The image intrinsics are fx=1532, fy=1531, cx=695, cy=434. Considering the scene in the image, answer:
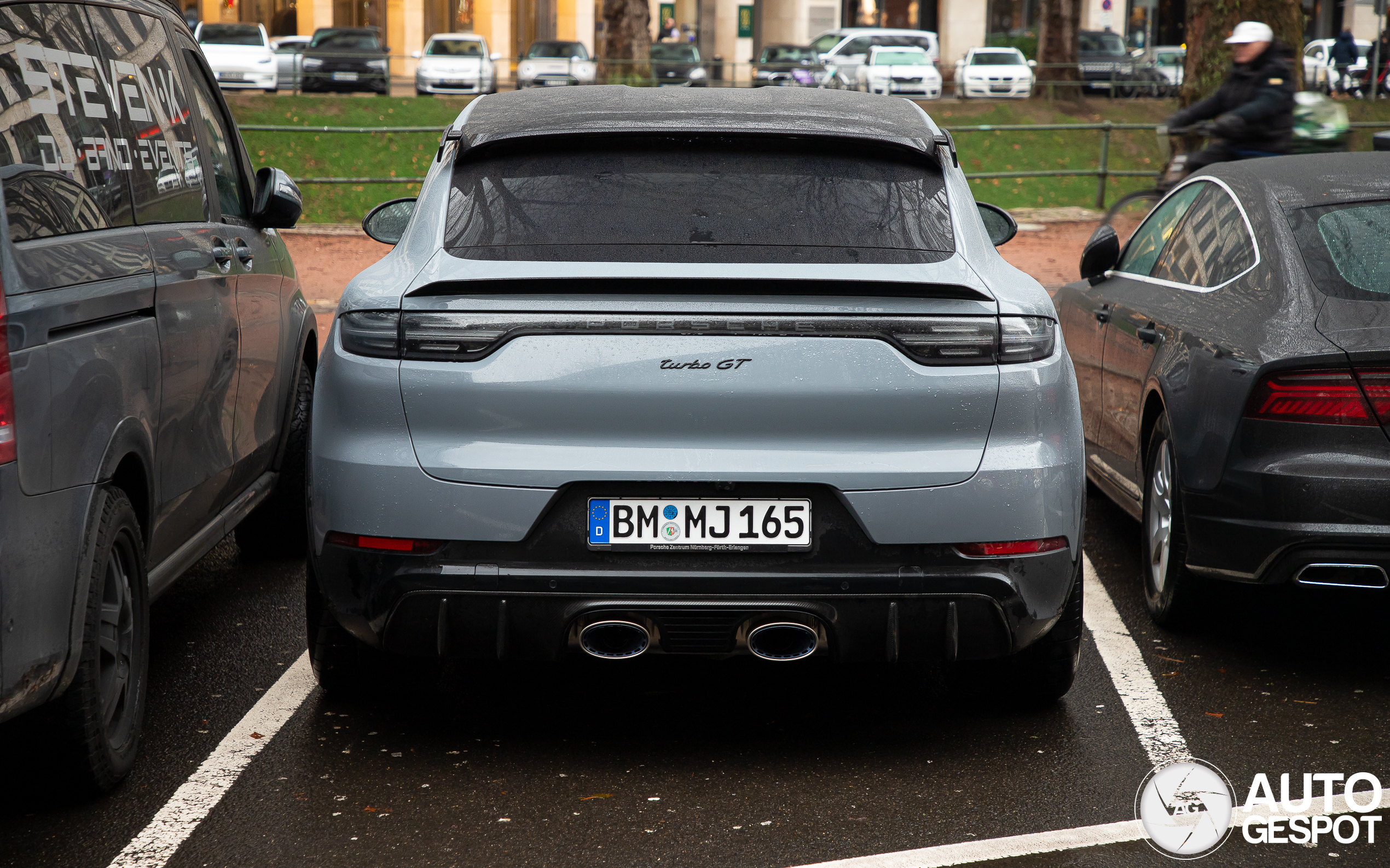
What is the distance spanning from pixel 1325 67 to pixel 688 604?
40.2m

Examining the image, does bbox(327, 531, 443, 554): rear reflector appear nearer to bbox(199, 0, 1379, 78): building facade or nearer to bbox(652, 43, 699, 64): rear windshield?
bbox(652, 43, 699, 64): rear windshield

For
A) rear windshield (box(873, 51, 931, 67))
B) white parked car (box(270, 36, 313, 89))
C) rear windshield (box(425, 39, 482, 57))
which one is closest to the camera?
white parked car (box(270, 36, 313, 89))

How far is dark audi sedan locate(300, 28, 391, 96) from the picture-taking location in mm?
33219

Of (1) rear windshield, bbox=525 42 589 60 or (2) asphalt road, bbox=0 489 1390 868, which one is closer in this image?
(2) asphalt road, bbox=0 489 1390 868

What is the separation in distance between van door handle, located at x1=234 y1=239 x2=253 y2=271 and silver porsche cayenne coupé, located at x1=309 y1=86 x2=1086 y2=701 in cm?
140

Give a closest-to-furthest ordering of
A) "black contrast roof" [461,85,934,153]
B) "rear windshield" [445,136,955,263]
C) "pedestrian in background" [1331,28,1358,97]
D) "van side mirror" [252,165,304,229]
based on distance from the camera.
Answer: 1. "rear windshield" [445,136,955,263]
2. "black contrast roof" [461,85,934,153]
3. "van side mirror" [252,165,304,229]
4. "pedestrian in background" [1331,28,1358,97]

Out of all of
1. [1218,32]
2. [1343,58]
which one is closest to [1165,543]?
[1218,32]

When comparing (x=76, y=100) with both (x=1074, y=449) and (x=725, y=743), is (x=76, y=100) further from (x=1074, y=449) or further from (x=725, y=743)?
(x=1074, y=449)

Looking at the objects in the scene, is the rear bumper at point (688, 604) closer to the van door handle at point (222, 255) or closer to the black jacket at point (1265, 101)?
the van door handle at point (222, 255)

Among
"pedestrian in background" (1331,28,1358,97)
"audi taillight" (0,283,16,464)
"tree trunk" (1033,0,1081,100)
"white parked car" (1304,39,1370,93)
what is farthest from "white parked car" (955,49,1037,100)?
"audi taillight" (0,283,16,464)

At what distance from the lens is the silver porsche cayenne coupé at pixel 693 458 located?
3.55 m

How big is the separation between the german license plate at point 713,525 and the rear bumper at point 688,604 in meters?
0.07

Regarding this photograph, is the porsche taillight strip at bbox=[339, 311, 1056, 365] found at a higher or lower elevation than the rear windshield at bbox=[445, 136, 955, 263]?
lower

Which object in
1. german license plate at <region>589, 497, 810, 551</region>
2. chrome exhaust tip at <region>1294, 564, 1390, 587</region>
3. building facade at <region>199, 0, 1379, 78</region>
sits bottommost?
chrome exhaust tip at <region>1294, 564, 1390, 587</region>
